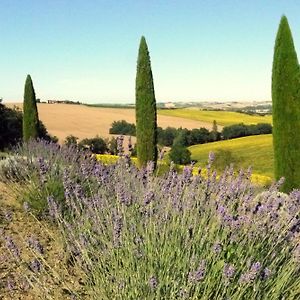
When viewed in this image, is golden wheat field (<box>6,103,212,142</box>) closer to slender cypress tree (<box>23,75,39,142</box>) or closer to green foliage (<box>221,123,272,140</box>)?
green foliage (<box>221,123,272,140</box>)

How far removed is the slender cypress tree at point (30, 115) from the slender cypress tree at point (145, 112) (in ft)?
22.6

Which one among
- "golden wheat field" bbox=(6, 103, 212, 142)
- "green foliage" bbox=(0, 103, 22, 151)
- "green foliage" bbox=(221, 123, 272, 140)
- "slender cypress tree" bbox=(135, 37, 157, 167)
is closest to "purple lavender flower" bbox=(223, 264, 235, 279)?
"slender cypress tree" bbox=(135, 37, 157, 167)

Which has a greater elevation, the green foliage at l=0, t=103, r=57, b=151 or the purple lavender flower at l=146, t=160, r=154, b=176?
the purple lavender flower at l=146, t=160, r=154, b=176

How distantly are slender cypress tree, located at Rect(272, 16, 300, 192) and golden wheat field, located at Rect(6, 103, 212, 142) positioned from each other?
31393 millimetres

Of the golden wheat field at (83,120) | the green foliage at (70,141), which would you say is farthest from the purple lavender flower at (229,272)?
the golden wheat field at (83,120)

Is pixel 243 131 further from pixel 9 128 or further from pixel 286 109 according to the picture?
pixel 286 109

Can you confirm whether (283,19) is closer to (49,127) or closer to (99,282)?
(99,282)

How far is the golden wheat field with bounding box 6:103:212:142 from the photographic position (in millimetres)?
45188

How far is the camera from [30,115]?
21031 millimetres

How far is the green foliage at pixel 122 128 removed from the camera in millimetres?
43500

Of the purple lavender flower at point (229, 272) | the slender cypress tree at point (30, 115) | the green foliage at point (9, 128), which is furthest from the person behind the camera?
the green foliage at point (9, 128)

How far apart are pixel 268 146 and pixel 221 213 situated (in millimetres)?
35556

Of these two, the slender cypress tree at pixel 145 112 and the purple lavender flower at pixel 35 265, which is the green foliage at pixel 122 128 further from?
the purple lavender flower at pixel 35 265

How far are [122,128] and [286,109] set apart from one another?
35319 millimetres
